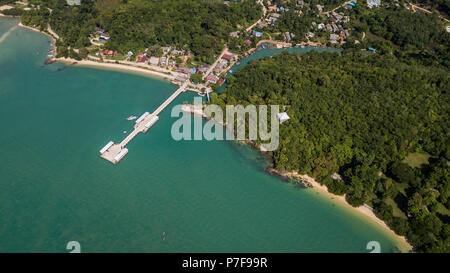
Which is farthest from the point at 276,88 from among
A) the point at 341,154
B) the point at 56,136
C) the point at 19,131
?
the point at 19,131

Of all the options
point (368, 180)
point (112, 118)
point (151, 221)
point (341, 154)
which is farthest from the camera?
point (112, 118)

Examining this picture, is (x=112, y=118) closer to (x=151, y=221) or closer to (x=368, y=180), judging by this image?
(x=151, y=221)

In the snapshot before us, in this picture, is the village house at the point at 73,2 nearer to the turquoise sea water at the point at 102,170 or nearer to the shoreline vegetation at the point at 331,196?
the turquoise sea water at the point at 102,170

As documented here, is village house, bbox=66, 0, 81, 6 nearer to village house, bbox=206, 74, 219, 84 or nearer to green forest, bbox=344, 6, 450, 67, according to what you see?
village house, bbox=206, 74, 219, 84

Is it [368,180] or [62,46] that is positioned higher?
[62,46]

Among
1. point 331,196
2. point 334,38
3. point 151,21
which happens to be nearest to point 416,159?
point 331,196

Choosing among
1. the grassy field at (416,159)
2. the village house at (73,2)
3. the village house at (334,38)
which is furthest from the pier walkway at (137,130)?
the village house at (73,2)

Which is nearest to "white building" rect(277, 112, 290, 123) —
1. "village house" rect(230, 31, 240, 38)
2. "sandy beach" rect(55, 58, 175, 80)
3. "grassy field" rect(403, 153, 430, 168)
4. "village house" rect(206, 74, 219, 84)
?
"village house" rect(206, 74, 219, 84)

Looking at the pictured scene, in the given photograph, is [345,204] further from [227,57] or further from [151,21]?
[151,21]
